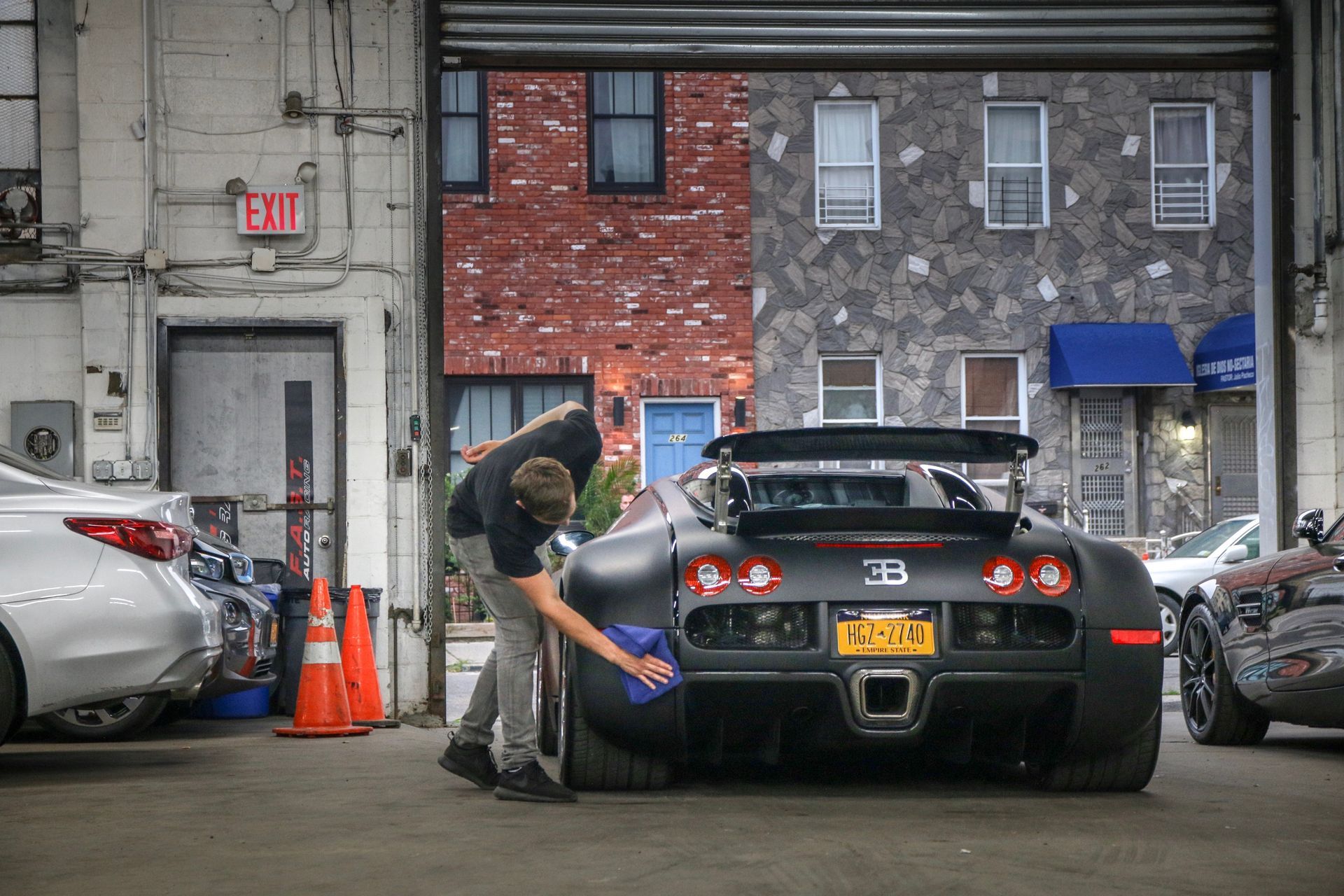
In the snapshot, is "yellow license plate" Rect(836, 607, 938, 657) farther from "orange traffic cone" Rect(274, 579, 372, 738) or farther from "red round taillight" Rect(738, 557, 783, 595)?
"orange traffic cone" Rect(274, 579, 372, 738)

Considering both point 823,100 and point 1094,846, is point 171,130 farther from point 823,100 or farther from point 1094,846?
point 823,100

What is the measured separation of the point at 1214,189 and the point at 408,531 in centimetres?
1530

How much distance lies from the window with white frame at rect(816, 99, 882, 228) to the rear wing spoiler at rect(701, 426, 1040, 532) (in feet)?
51.3

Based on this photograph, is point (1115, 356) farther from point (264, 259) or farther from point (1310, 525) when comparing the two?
point (1310, 525)

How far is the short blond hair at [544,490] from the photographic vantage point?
215 inches

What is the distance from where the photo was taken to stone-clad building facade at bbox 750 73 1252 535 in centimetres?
2094

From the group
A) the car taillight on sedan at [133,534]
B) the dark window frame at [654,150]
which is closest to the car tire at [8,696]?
the car taillight on sedan at [133,534]

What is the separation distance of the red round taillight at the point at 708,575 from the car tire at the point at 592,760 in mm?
507

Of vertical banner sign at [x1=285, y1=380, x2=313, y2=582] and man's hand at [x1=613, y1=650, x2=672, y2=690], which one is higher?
vertical banner sign at [x1=285, y1=380, x2=313, y2=582]

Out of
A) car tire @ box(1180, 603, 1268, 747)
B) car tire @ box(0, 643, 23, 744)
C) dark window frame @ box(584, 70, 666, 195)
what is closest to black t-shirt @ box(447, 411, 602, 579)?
car tire @ box(0, 643, 23, 744)

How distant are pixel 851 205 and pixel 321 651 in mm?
14027

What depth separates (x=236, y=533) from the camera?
405 inches

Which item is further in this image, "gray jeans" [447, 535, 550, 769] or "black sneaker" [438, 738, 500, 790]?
"black sneaker" [438, 738, 500, 790]

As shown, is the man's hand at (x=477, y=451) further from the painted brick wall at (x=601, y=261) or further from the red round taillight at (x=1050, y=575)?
the painted brick wall at (x=601, y=261)
